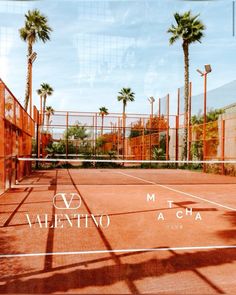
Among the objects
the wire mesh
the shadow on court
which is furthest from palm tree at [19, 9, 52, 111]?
the shadow on court

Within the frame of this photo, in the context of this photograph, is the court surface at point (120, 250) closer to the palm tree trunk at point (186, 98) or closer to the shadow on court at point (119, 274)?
the shadow on court at point (119, 274)

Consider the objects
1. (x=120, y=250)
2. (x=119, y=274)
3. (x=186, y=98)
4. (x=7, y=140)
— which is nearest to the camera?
(x=119, y=274)

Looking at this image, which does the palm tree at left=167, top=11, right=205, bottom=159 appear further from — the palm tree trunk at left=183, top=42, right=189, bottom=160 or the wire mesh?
the wire mesh

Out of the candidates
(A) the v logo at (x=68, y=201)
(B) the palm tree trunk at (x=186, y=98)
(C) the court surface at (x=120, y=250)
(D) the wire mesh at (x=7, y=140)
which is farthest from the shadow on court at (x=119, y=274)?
(B) the palm tree trunk at (x=186, y=98)

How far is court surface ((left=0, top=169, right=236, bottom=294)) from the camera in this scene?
384 cm

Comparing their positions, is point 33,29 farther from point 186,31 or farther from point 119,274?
point 119,274

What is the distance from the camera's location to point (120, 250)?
203 inches

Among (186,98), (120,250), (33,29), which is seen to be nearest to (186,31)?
(186,98)

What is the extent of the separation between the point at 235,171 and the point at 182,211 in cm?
1395

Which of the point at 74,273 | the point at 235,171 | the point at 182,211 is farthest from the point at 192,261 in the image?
the point at 235,171

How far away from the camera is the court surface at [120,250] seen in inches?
151

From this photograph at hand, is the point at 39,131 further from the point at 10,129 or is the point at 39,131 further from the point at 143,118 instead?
the point at 10,129

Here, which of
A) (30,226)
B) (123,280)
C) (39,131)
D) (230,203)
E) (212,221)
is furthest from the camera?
(39,131)

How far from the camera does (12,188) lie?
1255cm
